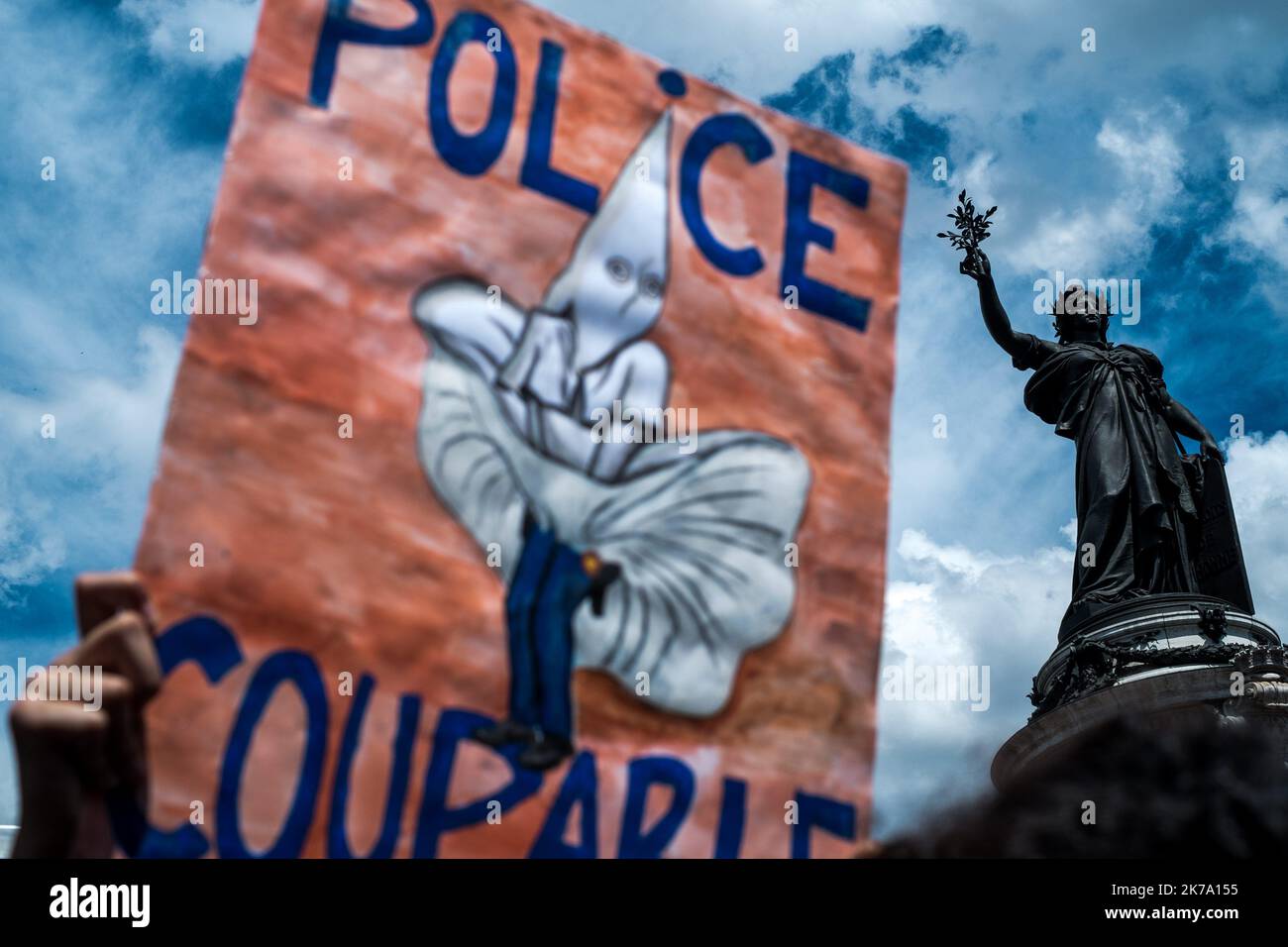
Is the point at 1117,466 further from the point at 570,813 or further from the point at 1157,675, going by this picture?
the point at 570,813

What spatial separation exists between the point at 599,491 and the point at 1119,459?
9.55 m

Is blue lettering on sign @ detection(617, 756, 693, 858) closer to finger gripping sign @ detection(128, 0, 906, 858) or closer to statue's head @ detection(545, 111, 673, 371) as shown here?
finger gripping sign @ detection(128, 0, 906, 858)

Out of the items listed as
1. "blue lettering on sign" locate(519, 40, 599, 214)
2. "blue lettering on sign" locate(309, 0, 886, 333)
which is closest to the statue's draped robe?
"blue lettering on sign" locate(309, 0, 886, 333)

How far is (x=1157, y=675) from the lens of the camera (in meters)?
13.9

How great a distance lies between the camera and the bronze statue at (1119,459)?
1572 centimetres

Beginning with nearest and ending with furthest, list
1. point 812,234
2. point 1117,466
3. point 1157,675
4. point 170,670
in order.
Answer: point 170,670, point 812,234, point 1157,675, point 1117,466

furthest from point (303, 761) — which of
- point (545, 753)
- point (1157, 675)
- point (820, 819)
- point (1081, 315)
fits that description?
point (1081, 315)

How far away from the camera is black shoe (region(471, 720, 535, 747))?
306 inches

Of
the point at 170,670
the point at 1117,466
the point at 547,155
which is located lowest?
the point at 170,670

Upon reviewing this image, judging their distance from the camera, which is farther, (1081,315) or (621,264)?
(1081,315)

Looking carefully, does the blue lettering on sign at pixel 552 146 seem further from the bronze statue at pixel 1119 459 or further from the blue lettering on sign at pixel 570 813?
the bronze statue at pixel 1119 459
